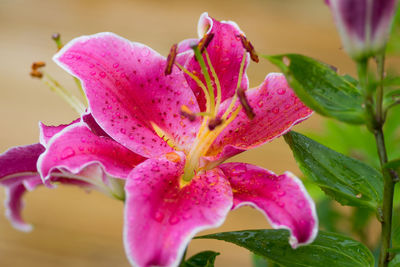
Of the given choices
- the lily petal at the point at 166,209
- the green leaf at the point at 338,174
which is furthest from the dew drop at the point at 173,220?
the green leaf at the point at 338,174

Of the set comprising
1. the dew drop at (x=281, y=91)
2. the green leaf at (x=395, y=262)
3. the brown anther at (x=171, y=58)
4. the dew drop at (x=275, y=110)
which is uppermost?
the brown anther at (x=171, y=58)

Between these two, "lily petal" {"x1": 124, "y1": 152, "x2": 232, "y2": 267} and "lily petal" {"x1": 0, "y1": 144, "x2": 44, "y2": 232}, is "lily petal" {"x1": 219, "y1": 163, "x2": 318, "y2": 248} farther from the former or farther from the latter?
"lily petal" {"x1": 0, "y1": 144, "x2": 44, "y2": 232}

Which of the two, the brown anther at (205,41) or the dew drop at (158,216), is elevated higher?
the brown anther at (205,41)

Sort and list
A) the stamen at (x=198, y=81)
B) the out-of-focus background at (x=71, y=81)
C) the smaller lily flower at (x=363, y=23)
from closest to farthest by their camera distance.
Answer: the smaller lily flower at (x=363, y=23)
the stamen at (x=198, y=81)
the out-of-focus background at (x=71, y=81)

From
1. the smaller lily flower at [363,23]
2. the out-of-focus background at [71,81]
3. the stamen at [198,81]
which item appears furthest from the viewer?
the out-of-focus background at [71,81]

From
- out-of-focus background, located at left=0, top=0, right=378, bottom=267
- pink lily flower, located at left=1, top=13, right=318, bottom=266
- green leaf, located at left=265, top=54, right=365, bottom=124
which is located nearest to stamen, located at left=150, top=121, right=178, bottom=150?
pink lily flower, located at left=1, top=13, right=318, bottom=266

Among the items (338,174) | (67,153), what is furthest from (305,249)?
(67,153)

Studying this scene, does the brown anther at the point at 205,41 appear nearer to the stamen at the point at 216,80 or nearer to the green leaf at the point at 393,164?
the stamen at the point at 216,80

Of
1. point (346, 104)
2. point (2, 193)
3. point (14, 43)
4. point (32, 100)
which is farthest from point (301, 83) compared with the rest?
point (14, 43)
